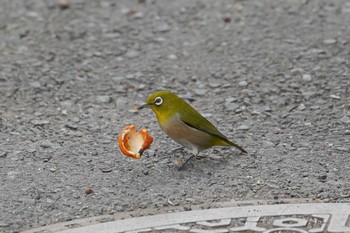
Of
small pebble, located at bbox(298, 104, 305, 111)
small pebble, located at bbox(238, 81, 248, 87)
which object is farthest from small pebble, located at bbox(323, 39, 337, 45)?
small pebble, located at bbox(298, 104, 305, 111)

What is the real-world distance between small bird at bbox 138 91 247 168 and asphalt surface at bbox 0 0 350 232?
15 centimetres

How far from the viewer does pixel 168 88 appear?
775cm

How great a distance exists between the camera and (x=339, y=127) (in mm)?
6750

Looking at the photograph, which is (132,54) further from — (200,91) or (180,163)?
(180,163)

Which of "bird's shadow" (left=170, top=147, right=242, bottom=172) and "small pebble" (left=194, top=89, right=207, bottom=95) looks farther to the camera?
"small pebble" (left=194, top=89, right=207, bottom=95)

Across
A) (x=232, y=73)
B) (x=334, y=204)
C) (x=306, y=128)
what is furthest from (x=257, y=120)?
(x=334, y=204)

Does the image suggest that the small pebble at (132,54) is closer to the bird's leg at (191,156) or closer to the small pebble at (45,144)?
the small pebble at (45,144)

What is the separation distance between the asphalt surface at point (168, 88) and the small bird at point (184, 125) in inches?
6.0

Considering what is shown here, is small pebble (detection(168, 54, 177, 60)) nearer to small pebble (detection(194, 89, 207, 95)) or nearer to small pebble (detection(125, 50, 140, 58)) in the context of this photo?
small pebble (detection(125, 50, 140, 58))

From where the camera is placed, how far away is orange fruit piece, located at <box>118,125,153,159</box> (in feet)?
20.0

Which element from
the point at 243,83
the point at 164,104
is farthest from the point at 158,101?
the point at 243,83

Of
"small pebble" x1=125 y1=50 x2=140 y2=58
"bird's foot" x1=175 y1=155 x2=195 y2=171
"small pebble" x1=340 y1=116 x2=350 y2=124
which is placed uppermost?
"bird's foot" x1=175 y1=155 x2=195 y2=171

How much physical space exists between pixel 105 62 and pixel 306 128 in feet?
7.63

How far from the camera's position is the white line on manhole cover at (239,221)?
507 cm
